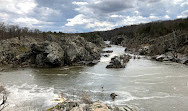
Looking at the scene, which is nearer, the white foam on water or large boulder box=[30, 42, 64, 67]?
the white foam on water

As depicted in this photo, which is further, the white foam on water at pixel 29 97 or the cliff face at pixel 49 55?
the cliff face at pixel 49 55

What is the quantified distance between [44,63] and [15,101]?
73.6ft

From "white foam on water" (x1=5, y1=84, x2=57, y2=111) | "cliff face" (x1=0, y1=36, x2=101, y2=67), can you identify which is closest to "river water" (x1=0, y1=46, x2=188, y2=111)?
"white foam on water" (x1=5, y1=84, x2=57, y2=111)

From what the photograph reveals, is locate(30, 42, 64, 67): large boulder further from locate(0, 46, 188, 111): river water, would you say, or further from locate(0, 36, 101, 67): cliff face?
locate(0, 46, 188, 111): river water

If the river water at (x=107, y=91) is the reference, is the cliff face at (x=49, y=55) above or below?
above

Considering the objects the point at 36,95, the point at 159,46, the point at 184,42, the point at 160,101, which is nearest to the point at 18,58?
the point at 36,95

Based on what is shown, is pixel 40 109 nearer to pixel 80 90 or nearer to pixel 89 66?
pixel 80 90

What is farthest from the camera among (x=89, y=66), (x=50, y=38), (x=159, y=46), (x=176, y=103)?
(x=159, y=46)

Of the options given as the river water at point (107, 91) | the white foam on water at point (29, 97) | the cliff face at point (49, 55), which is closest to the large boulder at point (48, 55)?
the cliff face at point (49, 55)

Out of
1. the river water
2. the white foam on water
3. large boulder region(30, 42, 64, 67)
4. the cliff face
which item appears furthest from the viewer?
the cliff face

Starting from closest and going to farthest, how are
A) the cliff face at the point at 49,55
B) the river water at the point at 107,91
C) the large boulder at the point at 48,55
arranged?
the river water at the point at 107,91 → the large boulder at the point at 48,55 → the cliff face at the point at 49,55

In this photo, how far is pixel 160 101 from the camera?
53.8ft

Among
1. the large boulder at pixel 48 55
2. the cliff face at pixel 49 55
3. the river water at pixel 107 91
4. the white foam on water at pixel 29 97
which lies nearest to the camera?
the white foam on water at pixel 29 97

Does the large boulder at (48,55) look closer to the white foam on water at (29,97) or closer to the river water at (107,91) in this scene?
the river water at (107,91)
